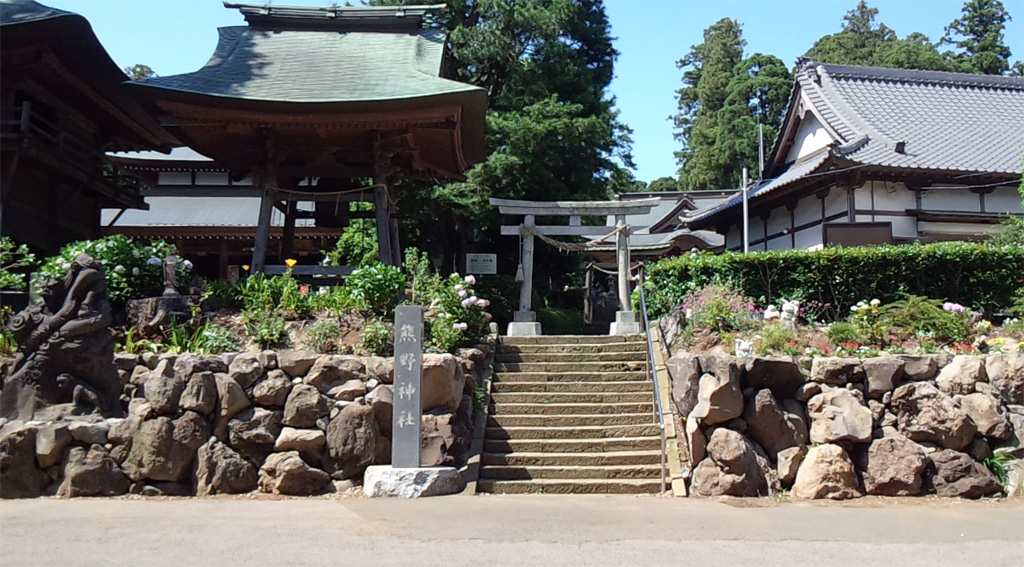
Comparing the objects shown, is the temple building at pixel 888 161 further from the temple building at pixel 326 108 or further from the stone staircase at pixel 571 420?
the temple building at pixel 326 108

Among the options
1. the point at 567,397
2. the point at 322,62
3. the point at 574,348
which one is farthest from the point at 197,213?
the point at 567,397

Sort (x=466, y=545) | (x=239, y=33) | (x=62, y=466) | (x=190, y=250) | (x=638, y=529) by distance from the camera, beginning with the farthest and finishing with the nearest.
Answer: (x=190, y=250), (x=239, y=33), (x=62, y=466), (x=638, y=529), (x=466, y=545)

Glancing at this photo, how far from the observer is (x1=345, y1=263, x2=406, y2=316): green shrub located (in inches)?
440

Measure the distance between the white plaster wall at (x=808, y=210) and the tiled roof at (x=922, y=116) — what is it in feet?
5.36

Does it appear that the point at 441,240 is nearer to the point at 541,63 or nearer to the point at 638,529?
the point at 541,63

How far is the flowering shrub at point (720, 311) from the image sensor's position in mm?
11438

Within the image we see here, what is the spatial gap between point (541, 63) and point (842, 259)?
1076cm

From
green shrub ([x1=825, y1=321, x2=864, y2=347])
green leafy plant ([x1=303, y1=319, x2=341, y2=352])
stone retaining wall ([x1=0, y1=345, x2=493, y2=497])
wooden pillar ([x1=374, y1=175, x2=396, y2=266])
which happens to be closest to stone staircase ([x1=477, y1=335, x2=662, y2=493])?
stone retaining wall ([x1=0, y1=345, x2=493, y2=497])

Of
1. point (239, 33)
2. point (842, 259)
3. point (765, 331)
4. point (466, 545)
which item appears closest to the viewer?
point (466, 545)

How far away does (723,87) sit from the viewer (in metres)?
45.8

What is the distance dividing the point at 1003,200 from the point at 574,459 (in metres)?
13.9

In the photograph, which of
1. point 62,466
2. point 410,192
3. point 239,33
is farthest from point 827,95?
point 62,466

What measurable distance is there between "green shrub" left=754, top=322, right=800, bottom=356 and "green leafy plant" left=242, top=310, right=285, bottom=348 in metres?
6.35

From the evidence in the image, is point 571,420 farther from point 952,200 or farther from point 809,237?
point 952,200
